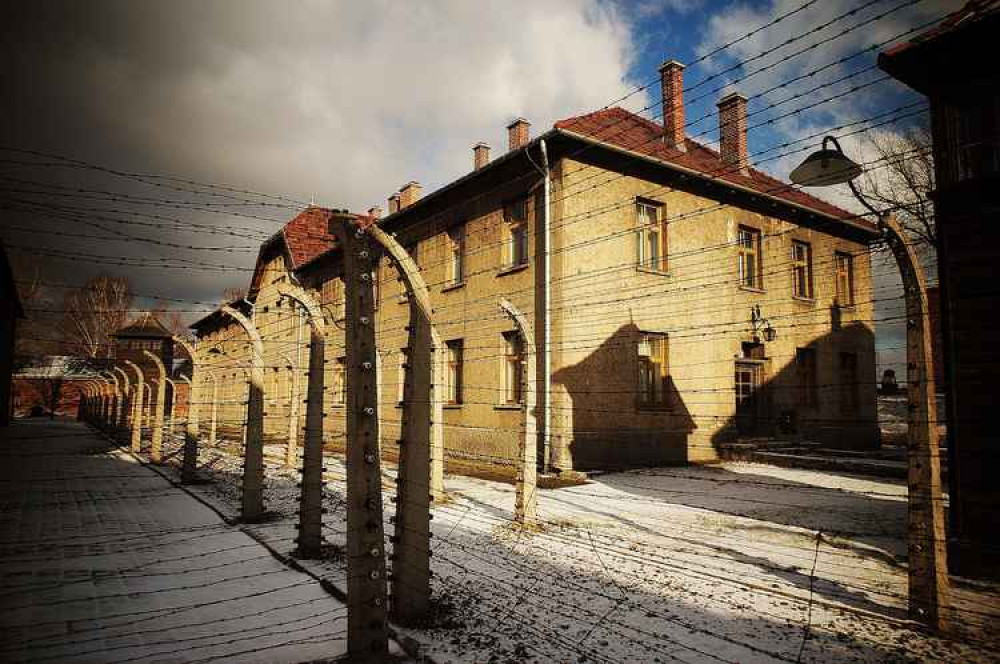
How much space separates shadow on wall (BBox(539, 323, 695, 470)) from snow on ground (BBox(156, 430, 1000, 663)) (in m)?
2.74

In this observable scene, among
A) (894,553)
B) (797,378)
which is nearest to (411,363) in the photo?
(894,553)

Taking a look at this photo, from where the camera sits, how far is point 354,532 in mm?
3455

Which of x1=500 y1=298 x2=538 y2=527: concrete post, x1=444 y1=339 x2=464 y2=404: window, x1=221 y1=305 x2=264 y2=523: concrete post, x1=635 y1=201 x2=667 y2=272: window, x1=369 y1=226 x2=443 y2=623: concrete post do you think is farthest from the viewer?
x1=444 y1=339 x2=464 y2=404: window

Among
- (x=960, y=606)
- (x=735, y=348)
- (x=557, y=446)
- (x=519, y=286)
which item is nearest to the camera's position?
(x=960, y=606)

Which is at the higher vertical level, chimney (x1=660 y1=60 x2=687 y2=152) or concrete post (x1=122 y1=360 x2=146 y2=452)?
chimney (x1=660 y1=60 x2=687 y2=152)

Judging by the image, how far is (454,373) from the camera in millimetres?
15891

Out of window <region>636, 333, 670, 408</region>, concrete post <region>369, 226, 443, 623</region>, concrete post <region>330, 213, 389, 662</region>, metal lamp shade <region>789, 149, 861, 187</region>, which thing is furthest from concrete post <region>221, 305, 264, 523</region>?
window <region>636, 333, 670, 408</region>

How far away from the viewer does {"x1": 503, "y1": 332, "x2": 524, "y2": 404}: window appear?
13.7 meters

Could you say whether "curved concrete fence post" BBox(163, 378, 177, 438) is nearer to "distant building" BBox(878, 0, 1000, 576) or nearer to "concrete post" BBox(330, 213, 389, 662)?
"concrete post" BBox(330, 213, 389, 662)

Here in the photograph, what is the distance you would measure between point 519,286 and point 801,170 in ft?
28.7

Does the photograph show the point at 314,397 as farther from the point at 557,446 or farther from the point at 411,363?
the point at 557,446

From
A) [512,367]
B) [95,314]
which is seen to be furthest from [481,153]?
[95,314]

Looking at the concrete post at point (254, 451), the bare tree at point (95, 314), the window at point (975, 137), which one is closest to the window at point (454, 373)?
the concrete post at point (254, 451)

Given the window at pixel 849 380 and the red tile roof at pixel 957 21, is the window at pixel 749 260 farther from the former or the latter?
the red tile roof at pixel 957 21
